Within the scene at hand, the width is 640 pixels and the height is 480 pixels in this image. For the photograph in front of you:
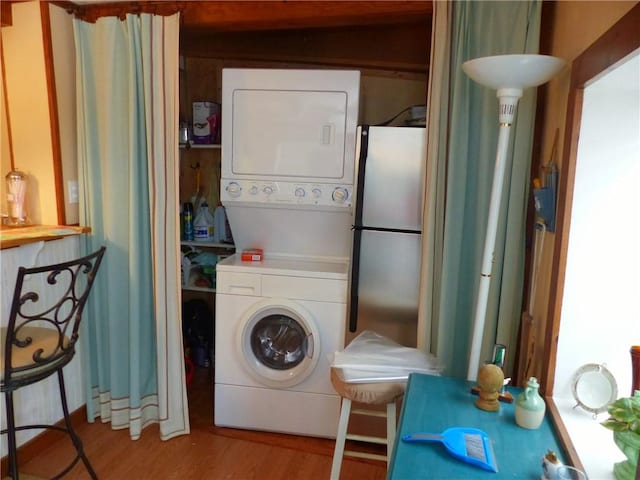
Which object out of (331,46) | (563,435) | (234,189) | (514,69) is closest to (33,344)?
(234,189)

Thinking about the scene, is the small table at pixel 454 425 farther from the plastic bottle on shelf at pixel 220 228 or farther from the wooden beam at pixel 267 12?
the plastic bottle on shelf at pixel 220 228

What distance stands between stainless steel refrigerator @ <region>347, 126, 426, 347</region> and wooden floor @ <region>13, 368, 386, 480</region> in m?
0.61

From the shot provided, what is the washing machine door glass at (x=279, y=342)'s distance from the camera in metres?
2.42

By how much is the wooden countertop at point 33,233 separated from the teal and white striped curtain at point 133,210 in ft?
0.41

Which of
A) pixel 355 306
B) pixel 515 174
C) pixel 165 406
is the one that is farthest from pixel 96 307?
pixel 515 174

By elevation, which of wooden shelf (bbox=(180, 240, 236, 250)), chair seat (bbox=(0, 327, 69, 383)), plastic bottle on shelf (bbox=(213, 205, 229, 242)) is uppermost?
plastic bottle on shelf (bbox=(213, 205, 229, 242))

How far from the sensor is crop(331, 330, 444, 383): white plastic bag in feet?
5.82

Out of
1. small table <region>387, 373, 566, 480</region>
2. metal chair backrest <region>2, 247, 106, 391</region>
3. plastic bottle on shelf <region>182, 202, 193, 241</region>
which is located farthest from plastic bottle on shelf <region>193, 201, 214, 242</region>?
small table <region>387, 373, 566, 480</region>

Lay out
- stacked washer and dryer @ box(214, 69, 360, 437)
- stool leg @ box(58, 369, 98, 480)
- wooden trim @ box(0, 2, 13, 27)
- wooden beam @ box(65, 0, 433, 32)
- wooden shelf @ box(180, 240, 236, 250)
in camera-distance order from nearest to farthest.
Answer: stool leg @ box(58, 369, 98, 480) < wooden beam @ box(65, 0, 433, 32) < wooden trim @ box(0, 2, 13, 27) < stacked washer and dryer @ box(214, 69, 360, 437) < wooden shelf @ box(180, 240, 236, 250)

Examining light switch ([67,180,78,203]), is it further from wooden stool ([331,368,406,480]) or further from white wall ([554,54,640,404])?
white wall ([554,54,640,404])

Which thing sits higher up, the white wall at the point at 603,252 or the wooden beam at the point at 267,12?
the wooden beam at the point at 267,12

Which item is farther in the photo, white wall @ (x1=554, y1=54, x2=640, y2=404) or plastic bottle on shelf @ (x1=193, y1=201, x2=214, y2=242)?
plastic bottle on shelf @ (x1=193, y1=201, x2=214, y2=242)

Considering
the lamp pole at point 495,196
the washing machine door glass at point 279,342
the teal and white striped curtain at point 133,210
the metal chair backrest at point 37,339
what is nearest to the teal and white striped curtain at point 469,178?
the lamp pole at point 495,196

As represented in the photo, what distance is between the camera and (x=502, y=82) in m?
1.53
